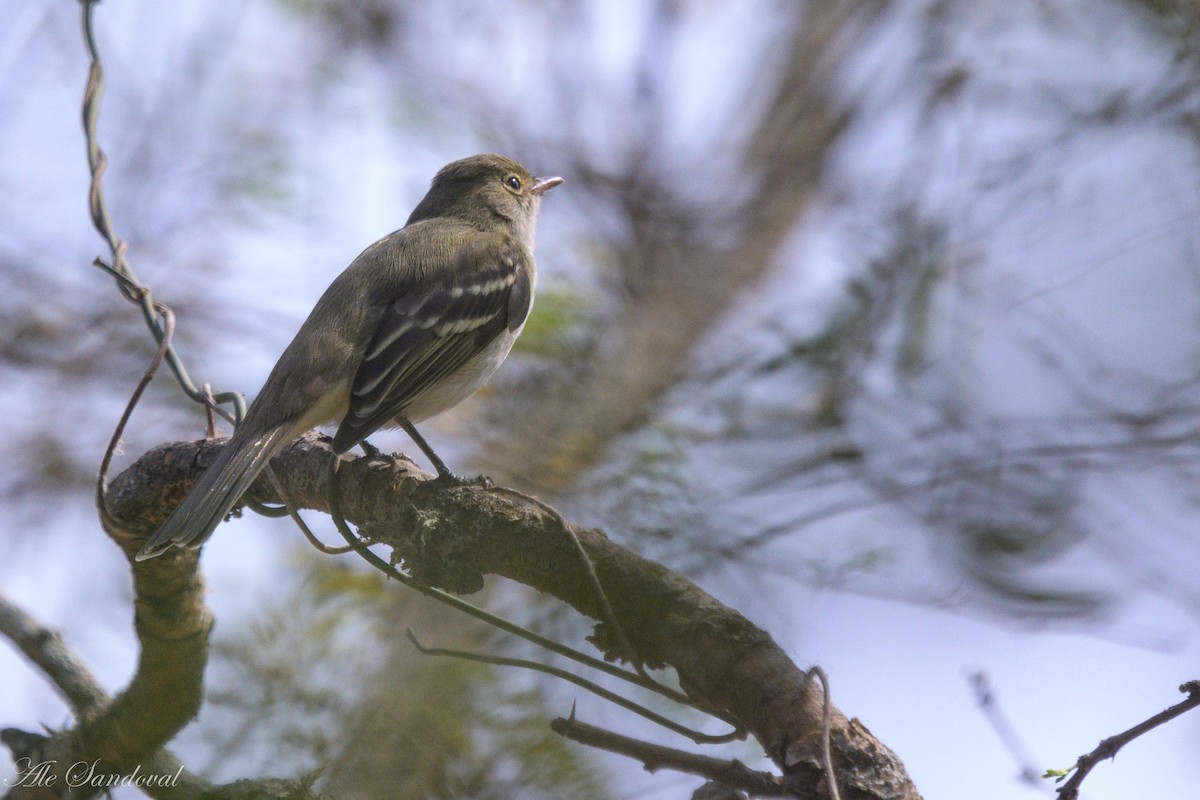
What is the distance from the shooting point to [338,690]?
3098 mm

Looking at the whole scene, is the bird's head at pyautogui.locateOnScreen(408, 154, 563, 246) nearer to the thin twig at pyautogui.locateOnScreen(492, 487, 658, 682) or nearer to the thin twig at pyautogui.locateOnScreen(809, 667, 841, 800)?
the thin twig at pyautogui.locateOnScreen(492, 487, 658, 682)

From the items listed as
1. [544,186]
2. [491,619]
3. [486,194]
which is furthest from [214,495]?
[544,186]

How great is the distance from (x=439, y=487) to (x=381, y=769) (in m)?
0.81

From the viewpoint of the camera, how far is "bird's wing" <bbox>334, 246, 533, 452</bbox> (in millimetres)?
4180

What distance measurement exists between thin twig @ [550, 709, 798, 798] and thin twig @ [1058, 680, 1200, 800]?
0.54 metres

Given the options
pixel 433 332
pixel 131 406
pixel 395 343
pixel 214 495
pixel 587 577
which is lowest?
pixel 587 577

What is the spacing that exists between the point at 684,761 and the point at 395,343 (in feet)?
8.66

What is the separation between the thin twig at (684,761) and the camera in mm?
2236

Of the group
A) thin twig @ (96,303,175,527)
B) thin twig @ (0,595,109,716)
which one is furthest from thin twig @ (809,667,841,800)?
thin twig @ (0,595,109,716)

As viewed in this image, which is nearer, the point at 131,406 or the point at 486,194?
the point at 131,406

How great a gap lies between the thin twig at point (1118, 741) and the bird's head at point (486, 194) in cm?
428

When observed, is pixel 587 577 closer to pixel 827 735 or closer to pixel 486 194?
pixel 827 735

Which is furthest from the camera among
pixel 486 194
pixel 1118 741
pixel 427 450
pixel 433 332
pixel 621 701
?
pixel 486 194

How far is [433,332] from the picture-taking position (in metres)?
4.58
